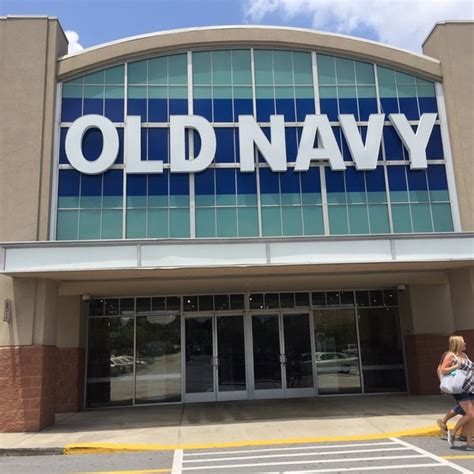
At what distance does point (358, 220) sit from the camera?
12.9 metres

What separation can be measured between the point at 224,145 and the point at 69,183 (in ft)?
12.1

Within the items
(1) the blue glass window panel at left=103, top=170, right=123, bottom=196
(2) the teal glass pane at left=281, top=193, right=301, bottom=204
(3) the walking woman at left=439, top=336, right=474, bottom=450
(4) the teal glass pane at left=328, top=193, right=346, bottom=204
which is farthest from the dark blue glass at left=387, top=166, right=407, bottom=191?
(1) the blue glass window panel at left=103, top=170, right=123, bottom=196

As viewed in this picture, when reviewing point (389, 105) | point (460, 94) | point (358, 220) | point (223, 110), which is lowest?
point (358, 220)

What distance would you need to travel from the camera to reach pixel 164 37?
1355cm

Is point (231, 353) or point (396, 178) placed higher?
point (396, 178)

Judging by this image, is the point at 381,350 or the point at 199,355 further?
the point at 381,350

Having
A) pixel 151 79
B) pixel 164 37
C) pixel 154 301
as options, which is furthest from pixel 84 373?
pixel 164 37

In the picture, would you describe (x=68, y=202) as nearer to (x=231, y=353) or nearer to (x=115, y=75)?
(x=115, y=75)

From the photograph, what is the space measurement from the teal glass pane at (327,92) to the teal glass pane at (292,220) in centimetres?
300

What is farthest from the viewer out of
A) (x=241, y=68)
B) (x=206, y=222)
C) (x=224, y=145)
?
(x=241, y=68)

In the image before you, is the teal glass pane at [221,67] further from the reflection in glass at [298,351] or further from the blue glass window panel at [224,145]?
the reflection in glass at [298,351]

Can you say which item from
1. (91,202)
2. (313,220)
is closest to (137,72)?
(91,202)

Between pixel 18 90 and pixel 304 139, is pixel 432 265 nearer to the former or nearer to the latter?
pixel 304 139

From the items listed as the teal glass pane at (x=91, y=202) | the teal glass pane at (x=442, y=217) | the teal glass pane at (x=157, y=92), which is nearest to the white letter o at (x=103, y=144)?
the teal glass pane at (x=91, y=202)
